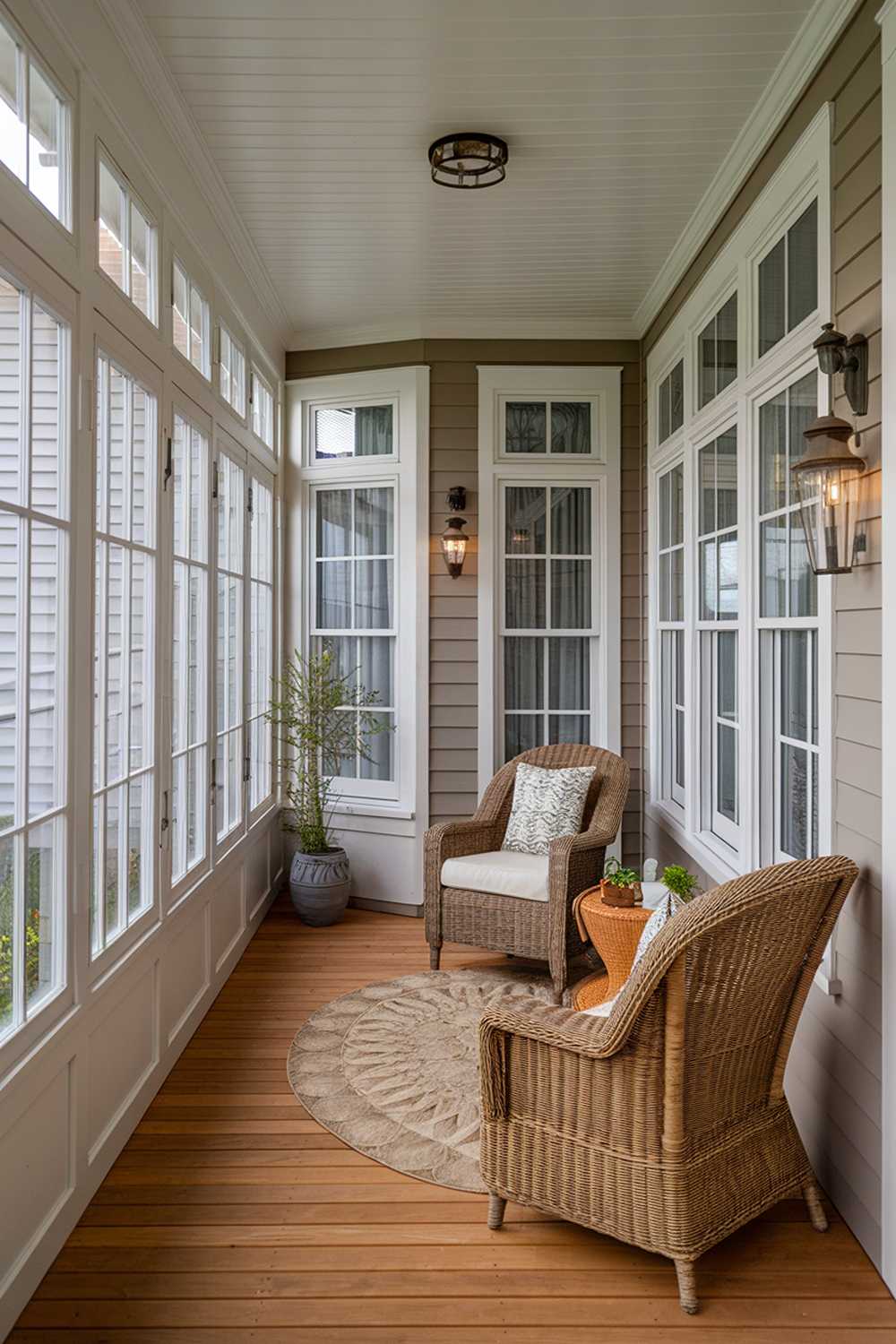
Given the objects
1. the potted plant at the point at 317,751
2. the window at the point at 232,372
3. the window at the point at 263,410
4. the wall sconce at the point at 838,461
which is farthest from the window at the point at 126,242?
the potted plant at the point at 317,751

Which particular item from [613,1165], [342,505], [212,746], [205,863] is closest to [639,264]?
[342,505]

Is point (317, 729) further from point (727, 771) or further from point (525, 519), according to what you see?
point (727, 771)

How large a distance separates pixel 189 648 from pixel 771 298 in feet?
7.72

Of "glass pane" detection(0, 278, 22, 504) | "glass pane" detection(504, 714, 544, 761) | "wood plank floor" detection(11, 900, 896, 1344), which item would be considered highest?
"glass pane" detection(0, 278, 22, 504)

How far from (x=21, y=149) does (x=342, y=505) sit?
10.8ft

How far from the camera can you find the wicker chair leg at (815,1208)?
2322 millimetres

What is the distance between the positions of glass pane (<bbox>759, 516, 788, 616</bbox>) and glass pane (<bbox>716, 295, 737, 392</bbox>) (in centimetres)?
72

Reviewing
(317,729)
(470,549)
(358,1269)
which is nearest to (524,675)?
(470,549)

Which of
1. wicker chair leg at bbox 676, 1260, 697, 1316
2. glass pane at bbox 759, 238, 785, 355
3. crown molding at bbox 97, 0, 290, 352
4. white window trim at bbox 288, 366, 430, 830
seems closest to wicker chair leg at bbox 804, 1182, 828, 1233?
wicker chair leg at bbox 676, 1260, 697, 1316

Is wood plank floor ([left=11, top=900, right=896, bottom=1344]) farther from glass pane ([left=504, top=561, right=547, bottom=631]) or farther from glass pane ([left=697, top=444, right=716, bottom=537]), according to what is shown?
glass pane ([left=504, top=561, right=547, bottom=631])

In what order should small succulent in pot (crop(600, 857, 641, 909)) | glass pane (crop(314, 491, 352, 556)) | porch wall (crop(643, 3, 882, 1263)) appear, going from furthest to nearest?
1. glass pane (crop(314, 491, 352, 556))
2. small succulent in pot (crop(600, 857, 641, 909))
3. porch wall (crop(643, 3, 882, 1263))

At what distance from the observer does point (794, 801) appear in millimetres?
2885

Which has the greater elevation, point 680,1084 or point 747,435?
point 747,435

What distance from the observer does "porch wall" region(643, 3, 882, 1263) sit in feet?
7.30
